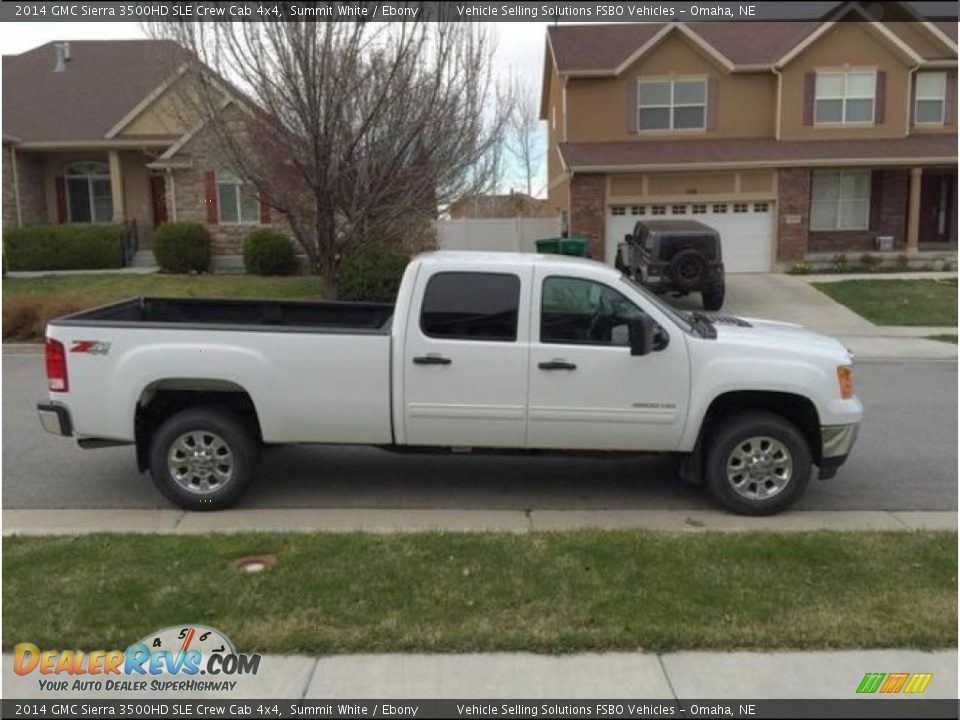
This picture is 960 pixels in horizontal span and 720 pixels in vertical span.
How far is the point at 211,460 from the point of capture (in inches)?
240

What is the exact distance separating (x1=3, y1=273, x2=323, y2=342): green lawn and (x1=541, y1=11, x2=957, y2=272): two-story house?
887cm

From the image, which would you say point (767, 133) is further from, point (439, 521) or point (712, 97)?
point (439, 521)

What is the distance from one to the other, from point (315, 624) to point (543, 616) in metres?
1.09

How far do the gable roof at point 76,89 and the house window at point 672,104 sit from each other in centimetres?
1474

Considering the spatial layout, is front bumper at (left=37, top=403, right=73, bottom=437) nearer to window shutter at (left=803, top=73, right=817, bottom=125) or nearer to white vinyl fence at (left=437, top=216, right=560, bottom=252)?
white vinyl fence at (left=437, top=216, right=560, bottom=252)

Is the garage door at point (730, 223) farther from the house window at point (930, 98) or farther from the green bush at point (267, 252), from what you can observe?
the green bush at point (267, 252)

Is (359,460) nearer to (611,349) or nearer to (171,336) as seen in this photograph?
(171,336)

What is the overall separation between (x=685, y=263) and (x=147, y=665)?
52.8 feet

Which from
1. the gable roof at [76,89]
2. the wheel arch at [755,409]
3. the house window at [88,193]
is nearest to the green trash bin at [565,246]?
the gable roof at [76,89]

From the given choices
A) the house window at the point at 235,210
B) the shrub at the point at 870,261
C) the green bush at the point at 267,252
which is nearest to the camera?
the green bush at the point at 267,252

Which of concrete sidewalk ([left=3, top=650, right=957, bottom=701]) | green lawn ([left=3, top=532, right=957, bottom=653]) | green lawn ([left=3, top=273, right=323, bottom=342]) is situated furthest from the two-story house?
concrete sidewalk ([left=3, top=650, right=957, bottom=701])

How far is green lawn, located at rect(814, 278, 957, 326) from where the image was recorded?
17781mm

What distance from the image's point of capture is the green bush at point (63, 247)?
84.0ft

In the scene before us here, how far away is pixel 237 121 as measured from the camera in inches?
639
